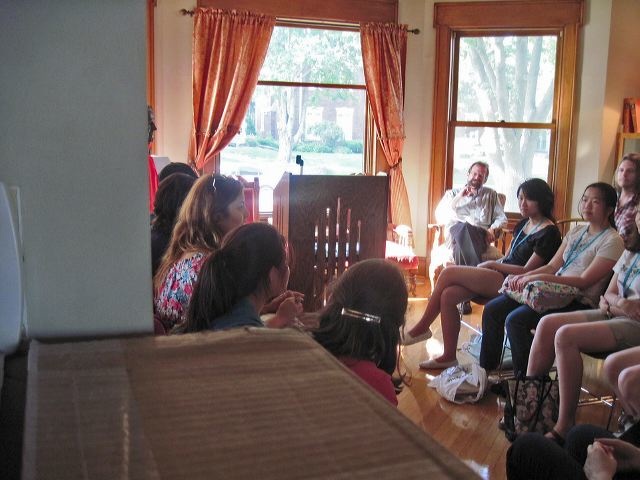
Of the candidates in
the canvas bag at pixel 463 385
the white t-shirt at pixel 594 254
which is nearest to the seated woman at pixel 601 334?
the white t-shirt at pixel 594 254

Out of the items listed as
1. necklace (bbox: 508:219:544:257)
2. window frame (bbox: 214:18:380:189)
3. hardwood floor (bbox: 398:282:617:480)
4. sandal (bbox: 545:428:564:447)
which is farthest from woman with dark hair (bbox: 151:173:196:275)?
window frame (bbox: 214:18:380:189)

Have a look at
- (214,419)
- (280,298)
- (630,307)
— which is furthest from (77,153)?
(630,307)

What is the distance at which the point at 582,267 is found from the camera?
300 centimetres

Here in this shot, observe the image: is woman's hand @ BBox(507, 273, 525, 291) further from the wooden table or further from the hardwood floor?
the wooden table

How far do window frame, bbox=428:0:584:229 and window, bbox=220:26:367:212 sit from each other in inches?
28.1

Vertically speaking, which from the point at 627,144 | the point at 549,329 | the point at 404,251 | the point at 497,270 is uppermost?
the point at 627,144

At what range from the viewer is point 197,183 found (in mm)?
2230

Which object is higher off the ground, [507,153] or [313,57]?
[313,57]

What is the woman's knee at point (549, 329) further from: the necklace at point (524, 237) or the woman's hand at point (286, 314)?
the woman's hand at point (286, 314)

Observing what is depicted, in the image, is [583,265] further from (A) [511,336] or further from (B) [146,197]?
(B) [146,197]

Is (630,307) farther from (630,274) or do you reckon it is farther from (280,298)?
(280,298)

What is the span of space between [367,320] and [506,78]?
4.72m

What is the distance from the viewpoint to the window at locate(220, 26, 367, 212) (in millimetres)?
5777

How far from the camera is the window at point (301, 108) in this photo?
19.0 ft
